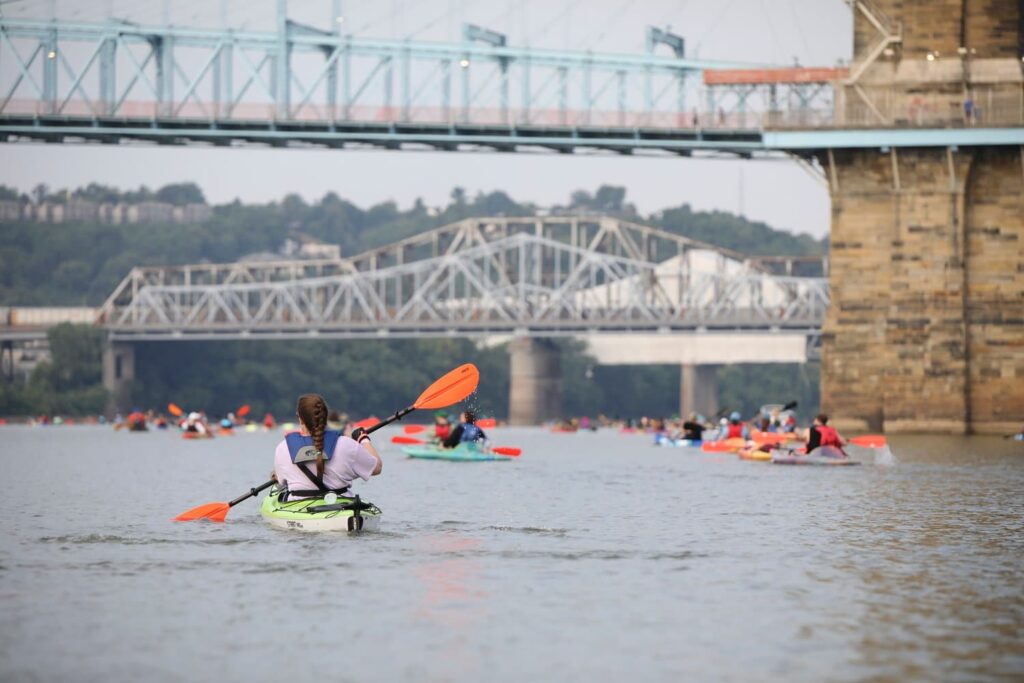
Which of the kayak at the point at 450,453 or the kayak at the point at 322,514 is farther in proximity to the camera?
the kayak at the point at 450,453

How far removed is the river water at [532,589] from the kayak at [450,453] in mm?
17223

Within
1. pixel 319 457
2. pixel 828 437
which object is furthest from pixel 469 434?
pixel 319 457

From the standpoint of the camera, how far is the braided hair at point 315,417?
2678 centimetres

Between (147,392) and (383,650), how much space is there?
493ft

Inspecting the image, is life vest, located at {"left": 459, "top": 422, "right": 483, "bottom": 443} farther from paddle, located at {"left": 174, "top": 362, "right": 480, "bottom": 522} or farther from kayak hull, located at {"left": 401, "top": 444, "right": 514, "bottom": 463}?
paddle, located at {"left": 174, "top": 362, "right": 480, "bottom": 522}

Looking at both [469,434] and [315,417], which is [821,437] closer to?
[469,434]

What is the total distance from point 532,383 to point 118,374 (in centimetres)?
3488

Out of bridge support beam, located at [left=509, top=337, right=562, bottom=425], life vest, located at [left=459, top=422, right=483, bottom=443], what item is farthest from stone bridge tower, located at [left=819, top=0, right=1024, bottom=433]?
bridge support beam, located at [left=509, top=337, right=562, bottom=425]

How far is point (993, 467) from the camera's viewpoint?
2095 inches

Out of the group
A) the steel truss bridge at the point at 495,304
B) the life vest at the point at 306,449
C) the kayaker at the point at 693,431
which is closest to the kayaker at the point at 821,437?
the kayaker at the point at 693,431

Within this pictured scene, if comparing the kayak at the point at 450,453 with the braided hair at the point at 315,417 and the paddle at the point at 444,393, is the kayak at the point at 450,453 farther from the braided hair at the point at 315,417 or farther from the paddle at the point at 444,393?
the braided hair at the point at 315,417

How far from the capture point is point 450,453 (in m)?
60.6

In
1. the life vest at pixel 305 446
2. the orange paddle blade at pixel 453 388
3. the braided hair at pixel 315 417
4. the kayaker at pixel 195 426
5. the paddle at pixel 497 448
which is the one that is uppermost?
the orange paddle blade at pixel 453 388

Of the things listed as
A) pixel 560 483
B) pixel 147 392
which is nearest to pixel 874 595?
pixel 560 483
